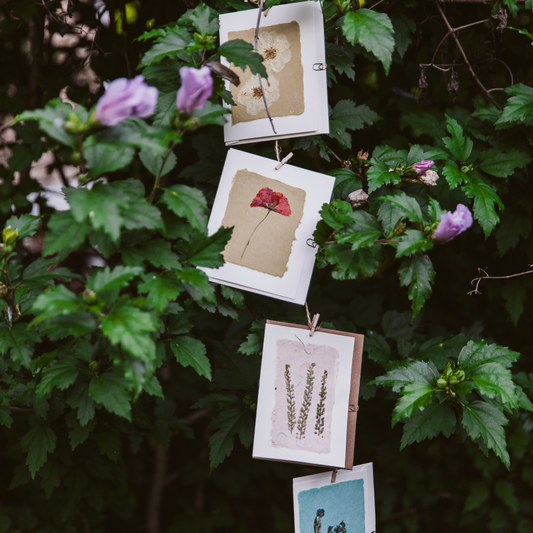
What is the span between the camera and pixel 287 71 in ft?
4.07

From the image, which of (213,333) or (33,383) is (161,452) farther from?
(33,383)

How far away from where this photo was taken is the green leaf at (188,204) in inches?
38.7

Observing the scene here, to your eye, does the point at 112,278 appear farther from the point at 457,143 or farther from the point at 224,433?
the point at 457,143

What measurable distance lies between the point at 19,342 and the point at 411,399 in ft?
3.34

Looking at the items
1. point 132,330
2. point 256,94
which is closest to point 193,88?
point 256,94

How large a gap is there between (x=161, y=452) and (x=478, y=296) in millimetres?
1959

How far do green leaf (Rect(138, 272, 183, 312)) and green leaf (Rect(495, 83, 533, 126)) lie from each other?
3.51 feet

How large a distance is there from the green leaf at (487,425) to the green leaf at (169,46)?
1198 mm

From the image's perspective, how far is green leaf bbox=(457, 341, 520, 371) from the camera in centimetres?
122

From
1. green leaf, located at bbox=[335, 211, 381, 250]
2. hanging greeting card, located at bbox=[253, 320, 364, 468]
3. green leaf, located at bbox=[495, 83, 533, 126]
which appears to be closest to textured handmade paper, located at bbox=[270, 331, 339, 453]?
hanging greeting card, located at bbox=[253, 320, 364, 468]

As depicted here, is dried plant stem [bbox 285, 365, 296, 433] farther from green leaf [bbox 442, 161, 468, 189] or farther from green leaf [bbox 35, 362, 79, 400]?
green leaf [bbox 442, 161, 468, 189]

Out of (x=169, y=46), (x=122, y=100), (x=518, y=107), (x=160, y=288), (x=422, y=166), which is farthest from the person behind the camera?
(x=518, y=107)

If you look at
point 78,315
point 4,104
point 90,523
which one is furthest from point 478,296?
point 4,104

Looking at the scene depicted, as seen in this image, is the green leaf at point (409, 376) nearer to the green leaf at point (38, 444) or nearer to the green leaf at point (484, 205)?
the green leaf at point (484, 205)
